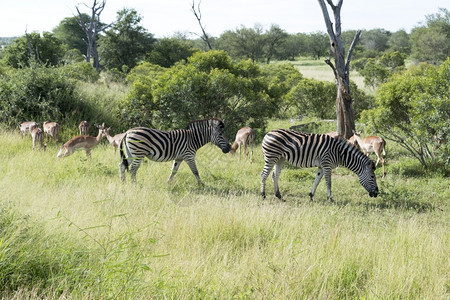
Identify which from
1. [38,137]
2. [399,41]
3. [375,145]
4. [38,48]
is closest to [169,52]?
[38,48]

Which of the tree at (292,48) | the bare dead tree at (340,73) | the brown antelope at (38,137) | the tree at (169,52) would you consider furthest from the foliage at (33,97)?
the tree at (292,48)

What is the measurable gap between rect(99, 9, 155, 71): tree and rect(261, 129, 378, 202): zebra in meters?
37.5

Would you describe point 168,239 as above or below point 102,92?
below

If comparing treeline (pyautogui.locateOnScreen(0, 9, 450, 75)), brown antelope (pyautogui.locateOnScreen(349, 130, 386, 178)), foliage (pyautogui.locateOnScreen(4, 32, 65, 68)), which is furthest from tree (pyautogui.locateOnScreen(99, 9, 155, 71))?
brown antelope (pyautogui.locateOnScreen(349, 130, 386, 178))

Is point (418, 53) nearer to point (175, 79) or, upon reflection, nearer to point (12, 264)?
point (175, 79)

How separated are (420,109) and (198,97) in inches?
289

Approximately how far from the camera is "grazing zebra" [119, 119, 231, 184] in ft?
30.7

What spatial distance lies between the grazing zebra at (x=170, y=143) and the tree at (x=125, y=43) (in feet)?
119

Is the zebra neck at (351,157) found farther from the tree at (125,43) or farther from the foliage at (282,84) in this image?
the tree at (125,43)

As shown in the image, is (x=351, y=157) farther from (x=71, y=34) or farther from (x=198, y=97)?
(x=71, y=34)

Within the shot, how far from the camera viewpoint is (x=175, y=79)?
15.0m

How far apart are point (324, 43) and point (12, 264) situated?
74.3 meters

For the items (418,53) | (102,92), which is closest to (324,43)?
(418,53)

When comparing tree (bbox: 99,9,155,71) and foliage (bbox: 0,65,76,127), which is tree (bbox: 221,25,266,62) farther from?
foliage (bbox: 0,65,76,127)
